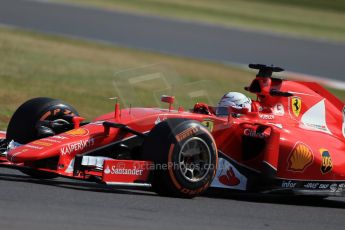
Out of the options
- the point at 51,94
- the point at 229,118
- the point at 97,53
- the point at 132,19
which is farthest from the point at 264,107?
the point at 132,19

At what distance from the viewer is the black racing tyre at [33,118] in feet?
30.7

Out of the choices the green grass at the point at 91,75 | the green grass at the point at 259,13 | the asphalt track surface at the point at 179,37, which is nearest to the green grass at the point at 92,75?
the green grass at the point at 91,75

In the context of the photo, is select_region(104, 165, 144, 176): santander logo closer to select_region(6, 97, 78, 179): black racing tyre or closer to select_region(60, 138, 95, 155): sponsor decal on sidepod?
select_region(60, 138, 95, 155): sponsor decal on sidepod

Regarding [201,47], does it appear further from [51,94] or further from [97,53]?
[51,94]

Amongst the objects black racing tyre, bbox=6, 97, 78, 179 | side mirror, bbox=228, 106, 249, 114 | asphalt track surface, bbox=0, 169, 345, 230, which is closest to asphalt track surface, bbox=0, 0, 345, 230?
asphalt track surface, bbox=0, 169, 345, 230

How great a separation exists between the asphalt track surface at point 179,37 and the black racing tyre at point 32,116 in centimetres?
1437

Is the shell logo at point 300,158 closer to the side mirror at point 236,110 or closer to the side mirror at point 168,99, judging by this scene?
the side mirror at point 236,110

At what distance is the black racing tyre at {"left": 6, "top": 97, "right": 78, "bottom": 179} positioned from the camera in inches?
368

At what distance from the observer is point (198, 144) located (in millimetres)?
8742

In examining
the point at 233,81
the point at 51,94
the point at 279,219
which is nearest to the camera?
the point at 279,219

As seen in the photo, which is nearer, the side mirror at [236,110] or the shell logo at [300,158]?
the shell logo at [300,158]

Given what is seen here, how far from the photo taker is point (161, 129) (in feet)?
28.2

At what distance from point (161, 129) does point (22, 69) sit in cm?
1003

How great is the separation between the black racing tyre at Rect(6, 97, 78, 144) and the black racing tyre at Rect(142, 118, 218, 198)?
1444 mm
